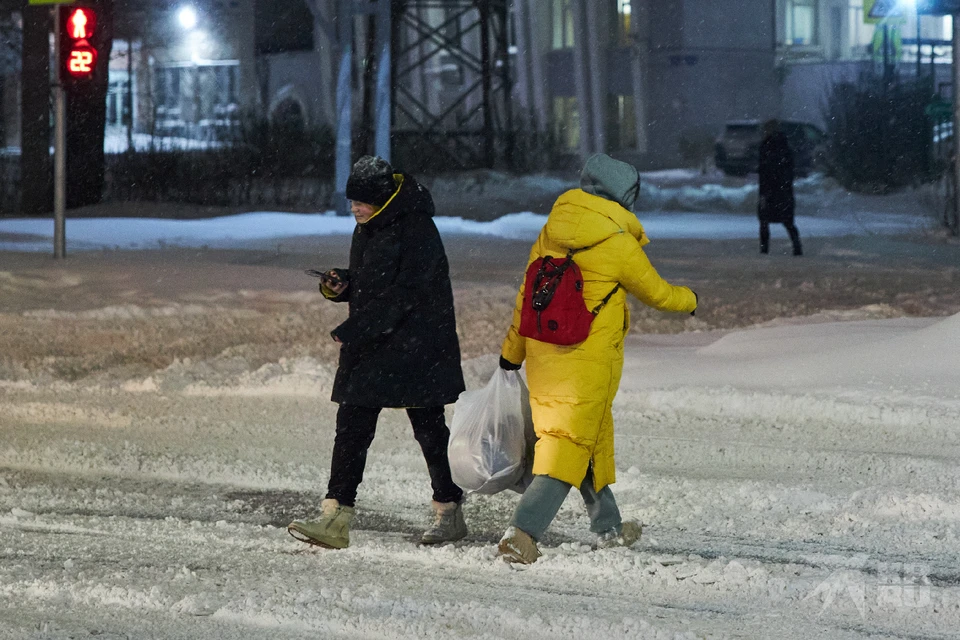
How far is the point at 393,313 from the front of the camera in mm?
4988

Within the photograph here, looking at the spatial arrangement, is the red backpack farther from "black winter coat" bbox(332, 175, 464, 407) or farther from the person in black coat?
the person in black coat

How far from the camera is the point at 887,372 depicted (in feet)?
27.0

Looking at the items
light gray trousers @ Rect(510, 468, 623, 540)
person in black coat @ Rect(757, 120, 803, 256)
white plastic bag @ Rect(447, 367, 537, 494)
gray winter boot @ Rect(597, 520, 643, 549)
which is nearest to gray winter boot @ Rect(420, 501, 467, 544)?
white plastic bag @ Rect(447, 367, 537, 494)

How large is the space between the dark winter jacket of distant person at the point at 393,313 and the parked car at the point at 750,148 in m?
28.9

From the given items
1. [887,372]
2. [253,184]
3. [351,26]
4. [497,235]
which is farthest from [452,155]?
[887,372]

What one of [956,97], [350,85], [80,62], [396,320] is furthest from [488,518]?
[350,85]

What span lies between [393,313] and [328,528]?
2.68ft

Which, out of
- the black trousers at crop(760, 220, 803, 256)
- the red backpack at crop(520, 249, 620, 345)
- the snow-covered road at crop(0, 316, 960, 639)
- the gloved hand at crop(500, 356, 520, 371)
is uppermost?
the black trousers at crop(760, 220, 803, 256)

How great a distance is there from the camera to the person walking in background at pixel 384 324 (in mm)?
5008

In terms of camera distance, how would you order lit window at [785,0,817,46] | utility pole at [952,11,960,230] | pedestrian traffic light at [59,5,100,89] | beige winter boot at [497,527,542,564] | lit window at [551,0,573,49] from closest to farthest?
beige winter boot at [497,527,542,564] → pedestrian traffic light at [59,5,100,89] → utility pole at [952,11,960,230] → lit window at [785,0,817,46] → lit window at [551,0,573,49]

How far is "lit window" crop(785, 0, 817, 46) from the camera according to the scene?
39.8 meters

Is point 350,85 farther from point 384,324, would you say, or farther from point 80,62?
point 384,324

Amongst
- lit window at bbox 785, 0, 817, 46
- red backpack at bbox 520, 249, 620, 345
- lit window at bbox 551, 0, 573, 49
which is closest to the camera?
red backpack at bbox 520, 249, 620, 345

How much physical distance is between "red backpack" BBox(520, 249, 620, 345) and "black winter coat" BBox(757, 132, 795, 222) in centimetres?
1285
